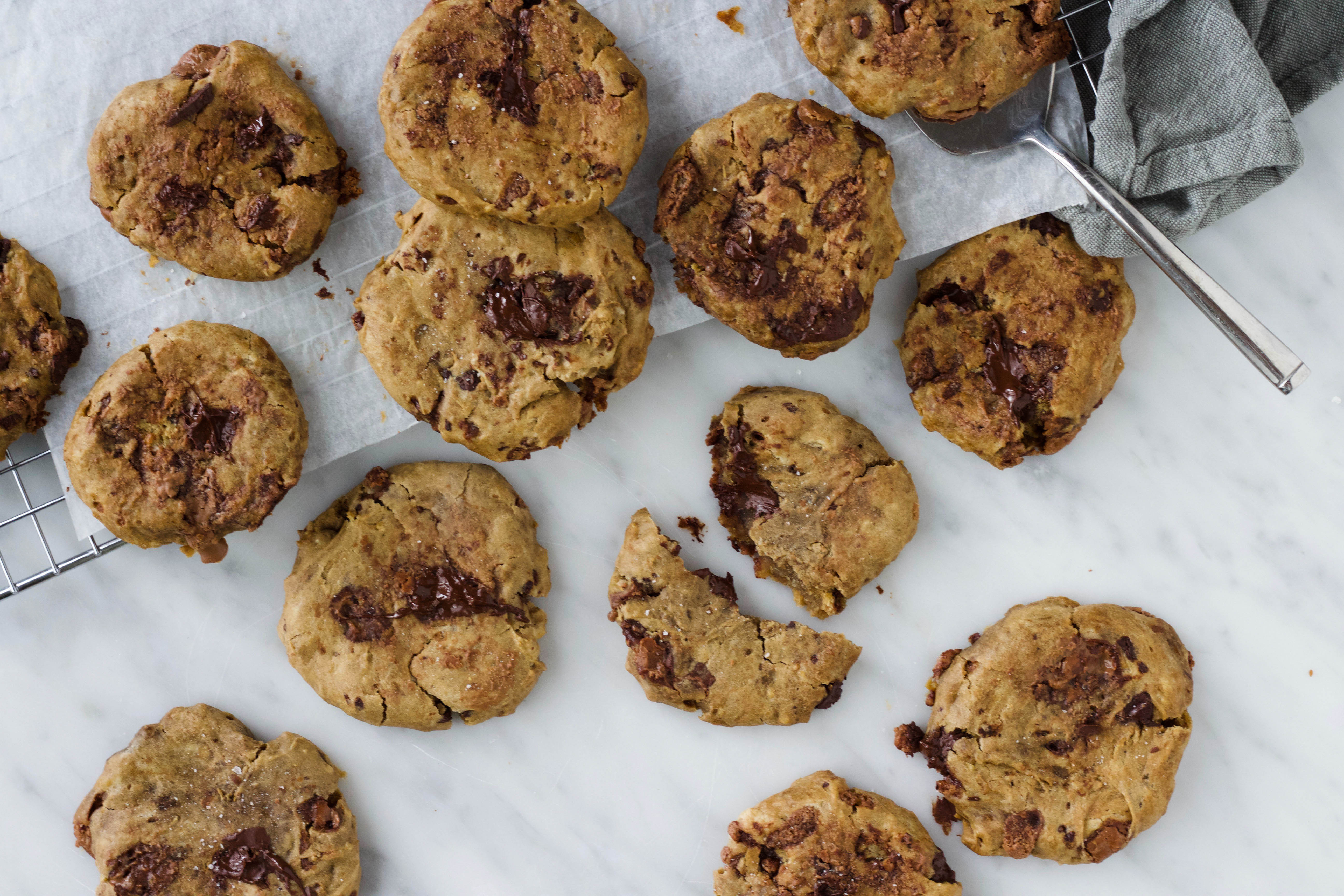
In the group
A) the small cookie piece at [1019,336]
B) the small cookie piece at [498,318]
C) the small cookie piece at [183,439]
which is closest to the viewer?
the small cookie piece at [498,318]

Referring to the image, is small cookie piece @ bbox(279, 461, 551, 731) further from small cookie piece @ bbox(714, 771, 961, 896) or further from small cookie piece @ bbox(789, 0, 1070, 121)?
small cookie piece @ bbox(789, 0, 1070, 121)

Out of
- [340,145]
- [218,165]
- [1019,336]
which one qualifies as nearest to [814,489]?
[1019,336]

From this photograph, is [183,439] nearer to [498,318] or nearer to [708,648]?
[498,318]

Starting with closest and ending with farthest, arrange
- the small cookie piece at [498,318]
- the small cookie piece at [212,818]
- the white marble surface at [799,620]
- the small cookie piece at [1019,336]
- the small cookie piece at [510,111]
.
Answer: the small cookie piece at [510,111] < the small cookie piece at [498,318] < the small cookie piece at [1019,336] < the small cookie piece at [212,818] < the white marble surface at [799,620]

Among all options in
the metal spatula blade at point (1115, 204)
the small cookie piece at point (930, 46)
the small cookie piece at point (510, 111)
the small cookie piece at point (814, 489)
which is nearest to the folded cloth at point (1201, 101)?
the metal spatula blade at point (1115, 204)

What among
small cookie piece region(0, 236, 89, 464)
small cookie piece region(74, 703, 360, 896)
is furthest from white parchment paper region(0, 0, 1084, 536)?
small cookie piece region(74, 703, 360, 896)

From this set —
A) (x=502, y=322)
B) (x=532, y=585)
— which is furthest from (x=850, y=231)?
(x=532, y=585)

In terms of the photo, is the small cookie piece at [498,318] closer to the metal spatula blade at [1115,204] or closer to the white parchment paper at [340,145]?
the white parchment paper at [340,145]
